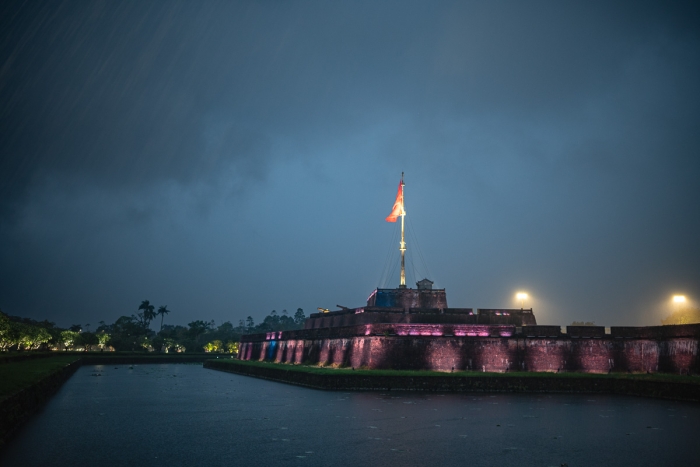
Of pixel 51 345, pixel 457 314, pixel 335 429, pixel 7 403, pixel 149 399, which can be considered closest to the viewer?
pixel 7 403

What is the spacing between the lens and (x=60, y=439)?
11.6 metres

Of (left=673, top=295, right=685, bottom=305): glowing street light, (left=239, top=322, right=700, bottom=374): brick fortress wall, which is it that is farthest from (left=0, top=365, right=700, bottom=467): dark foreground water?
(left=673, top=295, right=685, bottom=305): glowing street light

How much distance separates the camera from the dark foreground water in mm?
10109

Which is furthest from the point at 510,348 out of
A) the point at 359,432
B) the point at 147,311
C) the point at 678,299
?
the point at 147,311

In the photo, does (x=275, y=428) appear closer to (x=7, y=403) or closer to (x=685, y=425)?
(x=7, y=403)

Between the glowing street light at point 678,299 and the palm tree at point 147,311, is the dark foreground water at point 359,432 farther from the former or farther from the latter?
the palm tree at point 147,311

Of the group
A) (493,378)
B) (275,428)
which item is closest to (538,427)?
(275,428)

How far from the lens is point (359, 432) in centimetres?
1290

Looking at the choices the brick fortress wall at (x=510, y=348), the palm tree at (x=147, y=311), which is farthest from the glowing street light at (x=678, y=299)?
the palm tree at (x=147, y=311)

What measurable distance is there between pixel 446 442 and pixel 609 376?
1537 cm

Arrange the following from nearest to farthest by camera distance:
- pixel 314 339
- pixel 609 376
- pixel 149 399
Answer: pixel 149 399, pixel 609 376, pixel 314 339

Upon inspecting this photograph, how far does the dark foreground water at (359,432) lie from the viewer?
10.1 metres

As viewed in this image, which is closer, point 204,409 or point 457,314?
point 204,409

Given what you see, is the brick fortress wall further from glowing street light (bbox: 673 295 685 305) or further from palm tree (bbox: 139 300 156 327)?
palm tree (bbox: 139 300 156 327)
